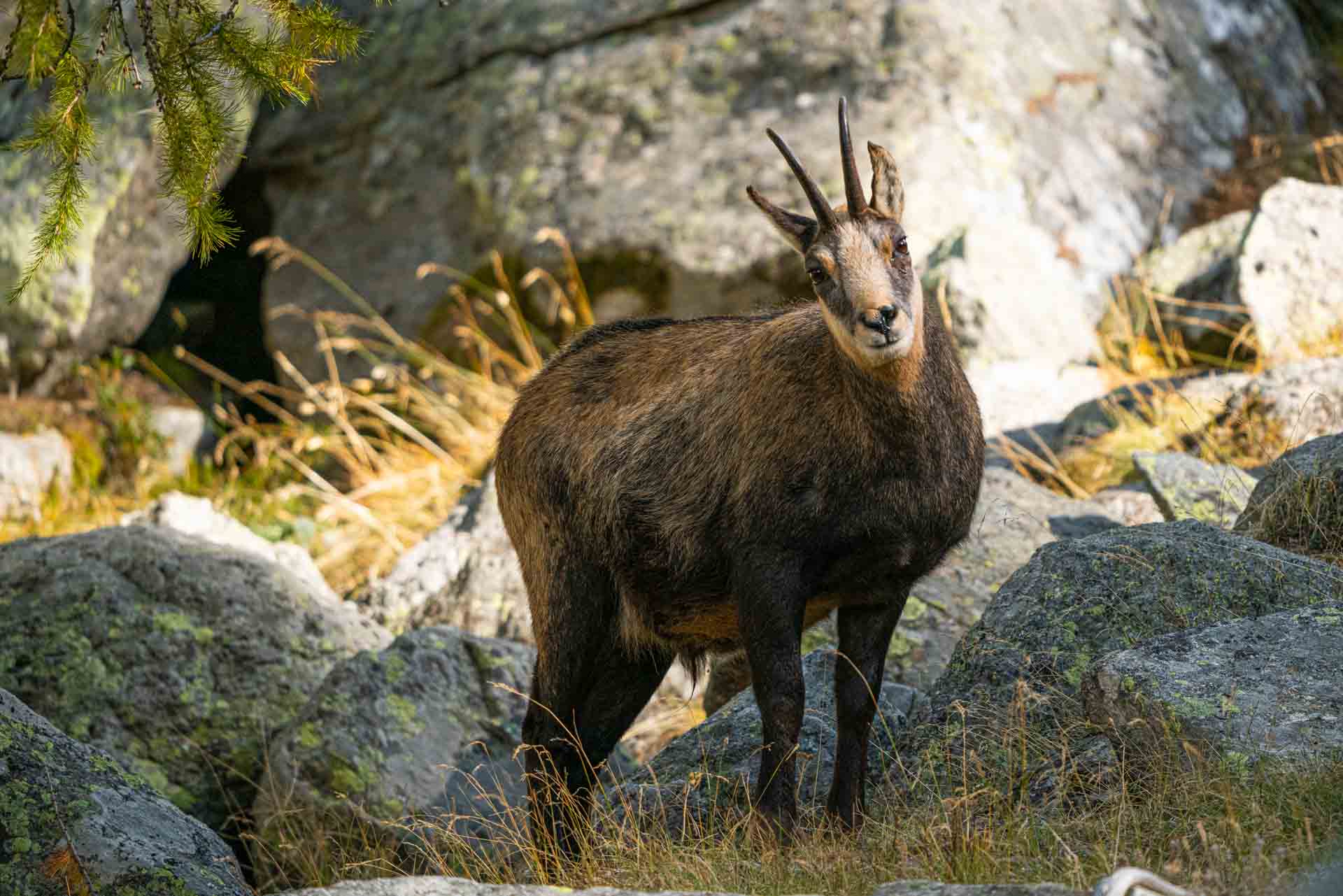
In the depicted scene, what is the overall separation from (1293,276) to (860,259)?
194 inches

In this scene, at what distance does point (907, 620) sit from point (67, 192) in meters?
4.20

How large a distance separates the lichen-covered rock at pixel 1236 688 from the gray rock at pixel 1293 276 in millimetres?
4524

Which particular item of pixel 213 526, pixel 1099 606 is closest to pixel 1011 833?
pixel 1099 606

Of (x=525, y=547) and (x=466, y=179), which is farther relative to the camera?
(x=466, y=179)

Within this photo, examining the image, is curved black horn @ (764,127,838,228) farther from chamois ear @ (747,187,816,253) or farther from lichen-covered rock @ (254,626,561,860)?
lichen-covered rock @ (254,626,561,860)

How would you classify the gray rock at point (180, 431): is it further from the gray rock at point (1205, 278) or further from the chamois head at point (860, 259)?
the chamois head at point (860, 259)

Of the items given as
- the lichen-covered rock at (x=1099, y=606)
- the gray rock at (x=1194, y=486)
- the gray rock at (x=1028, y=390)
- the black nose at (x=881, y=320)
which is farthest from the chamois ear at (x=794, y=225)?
the gray rock at (x=1028, y=390)

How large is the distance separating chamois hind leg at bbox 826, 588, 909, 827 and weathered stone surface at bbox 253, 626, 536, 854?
167cm

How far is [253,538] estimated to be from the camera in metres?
9.25

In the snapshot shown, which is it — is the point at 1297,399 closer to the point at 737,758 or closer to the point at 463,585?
the point at 737,758

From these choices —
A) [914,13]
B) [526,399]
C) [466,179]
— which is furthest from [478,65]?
[526,399]

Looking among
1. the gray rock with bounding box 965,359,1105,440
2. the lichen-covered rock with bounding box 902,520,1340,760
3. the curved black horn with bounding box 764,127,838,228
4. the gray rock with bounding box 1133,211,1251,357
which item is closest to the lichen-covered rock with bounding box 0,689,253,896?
the lichen-covered rock with bounding box 902,520,1340,760

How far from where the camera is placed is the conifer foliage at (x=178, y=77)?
4117 millimetres

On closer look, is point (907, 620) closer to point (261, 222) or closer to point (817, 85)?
point (817, 85)
